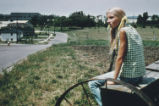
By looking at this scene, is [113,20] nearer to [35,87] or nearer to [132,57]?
[132,57]

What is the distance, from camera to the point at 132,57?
320 cm

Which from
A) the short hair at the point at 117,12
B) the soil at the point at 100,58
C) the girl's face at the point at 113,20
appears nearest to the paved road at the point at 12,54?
the soil at the point at 100,58

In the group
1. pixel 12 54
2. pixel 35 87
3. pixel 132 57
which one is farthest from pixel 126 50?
pixel 12 54

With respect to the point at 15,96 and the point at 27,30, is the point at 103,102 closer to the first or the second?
the point at 15,96

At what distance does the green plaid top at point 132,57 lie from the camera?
3.15m

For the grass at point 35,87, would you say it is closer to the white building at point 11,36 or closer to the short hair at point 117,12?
the short hair at point 117,12

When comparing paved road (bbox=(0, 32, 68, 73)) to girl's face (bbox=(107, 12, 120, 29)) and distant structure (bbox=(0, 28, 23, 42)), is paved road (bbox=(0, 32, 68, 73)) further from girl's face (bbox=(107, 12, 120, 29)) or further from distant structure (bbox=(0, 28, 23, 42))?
distant structure (bbox=(0, 28, 23, 42))

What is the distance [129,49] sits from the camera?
317 cm

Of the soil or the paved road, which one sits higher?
the soil

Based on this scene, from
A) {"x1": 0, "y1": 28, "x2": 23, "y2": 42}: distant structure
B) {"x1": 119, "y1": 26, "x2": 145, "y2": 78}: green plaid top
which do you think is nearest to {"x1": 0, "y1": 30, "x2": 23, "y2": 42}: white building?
{"x1": 0, "y1": 28, "x2": 23, "y2": 42}: distant structure

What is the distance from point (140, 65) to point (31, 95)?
3666mm

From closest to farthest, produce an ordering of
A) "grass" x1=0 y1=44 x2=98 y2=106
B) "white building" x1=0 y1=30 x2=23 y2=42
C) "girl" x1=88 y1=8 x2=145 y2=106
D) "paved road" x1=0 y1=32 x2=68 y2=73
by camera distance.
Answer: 1. "girl" x1=88 y1=8 x2=145 y2=106
2. "grass" x1=0 y1=44 x2=98 y2=106
3. "paved road" x1=0 y1=32 x2=68 y2=73
4. "white building" x1=0 y1=30 x2=23 y2=42

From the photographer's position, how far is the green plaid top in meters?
3.15

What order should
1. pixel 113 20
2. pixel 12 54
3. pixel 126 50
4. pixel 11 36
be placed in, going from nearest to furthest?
pixel 126 50
pixel 113 20
pixel 12 54
pixel 11 36
